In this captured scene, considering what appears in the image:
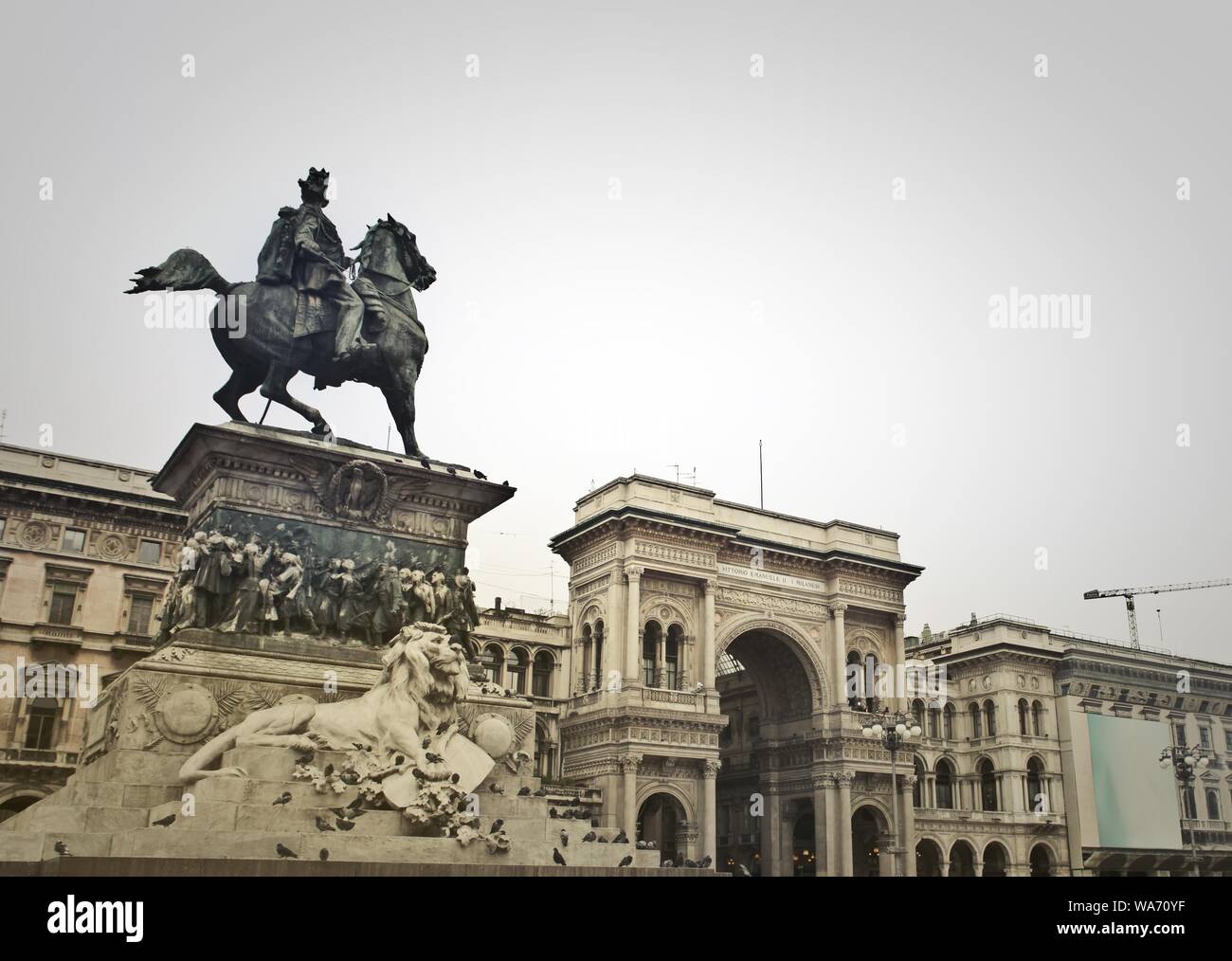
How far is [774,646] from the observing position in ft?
157

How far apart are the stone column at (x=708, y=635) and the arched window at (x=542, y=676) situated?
7603 millimetres

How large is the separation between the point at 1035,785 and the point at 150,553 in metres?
43.1

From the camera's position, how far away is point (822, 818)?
44.6 m

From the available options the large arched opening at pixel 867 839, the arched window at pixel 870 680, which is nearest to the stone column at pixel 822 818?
the large arched opening at pixel 867 839

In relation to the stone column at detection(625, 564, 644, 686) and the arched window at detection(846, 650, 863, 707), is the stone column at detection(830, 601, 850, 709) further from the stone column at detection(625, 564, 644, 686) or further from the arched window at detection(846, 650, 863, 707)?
the stone column at detection(625, 564, 644, 686)

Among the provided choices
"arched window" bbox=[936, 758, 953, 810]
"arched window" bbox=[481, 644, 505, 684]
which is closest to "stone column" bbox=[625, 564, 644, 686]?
"arched window" bbox=[481, 644, 505, 684]

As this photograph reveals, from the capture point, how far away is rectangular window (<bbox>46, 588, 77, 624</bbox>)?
1519 inches

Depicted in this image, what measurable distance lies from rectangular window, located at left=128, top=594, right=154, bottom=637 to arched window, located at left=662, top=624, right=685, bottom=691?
62.3 feet

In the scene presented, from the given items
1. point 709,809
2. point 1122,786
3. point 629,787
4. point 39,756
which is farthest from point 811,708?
point 39,756

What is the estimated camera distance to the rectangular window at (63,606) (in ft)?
127

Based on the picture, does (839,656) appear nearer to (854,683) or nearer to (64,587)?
(854,683)
